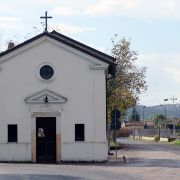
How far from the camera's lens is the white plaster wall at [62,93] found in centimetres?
3195

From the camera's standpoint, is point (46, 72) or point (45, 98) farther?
point (46, 72)

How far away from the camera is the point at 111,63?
33.1 metres

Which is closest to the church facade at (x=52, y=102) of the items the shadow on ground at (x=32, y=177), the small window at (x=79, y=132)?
the small window at (x=79, y=132)

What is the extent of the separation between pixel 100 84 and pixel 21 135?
195 inches

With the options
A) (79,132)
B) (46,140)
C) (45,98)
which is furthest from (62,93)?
(46,140)

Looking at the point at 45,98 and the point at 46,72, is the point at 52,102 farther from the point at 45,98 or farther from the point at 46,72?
the point at 46,72

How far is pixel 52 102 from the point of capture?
32.0m

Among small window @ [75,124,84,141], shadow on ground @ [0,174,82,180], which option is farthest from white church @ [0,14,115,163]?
shadow on ground @ [0,174,82,180]

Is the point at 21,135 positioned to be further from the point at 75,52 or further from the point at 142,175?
the point at 142,175

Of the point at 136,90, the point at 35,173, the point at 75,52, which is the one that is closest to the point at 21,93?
the point at 75,52

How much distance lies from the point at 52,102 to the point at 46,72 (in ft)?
5.63

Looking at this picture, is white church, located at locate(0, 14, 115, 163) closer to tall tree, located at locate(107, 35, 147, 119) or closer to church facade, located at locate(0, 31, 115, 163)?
church facade, located at locate(0, 31, 115, 163)

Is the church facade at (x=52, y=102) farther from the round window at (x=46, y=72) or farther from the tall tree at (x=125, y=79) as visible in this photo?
the tall tree at (x=125, y=79)

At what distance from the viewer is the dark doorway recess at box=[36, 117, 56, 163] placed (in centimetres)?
3219
